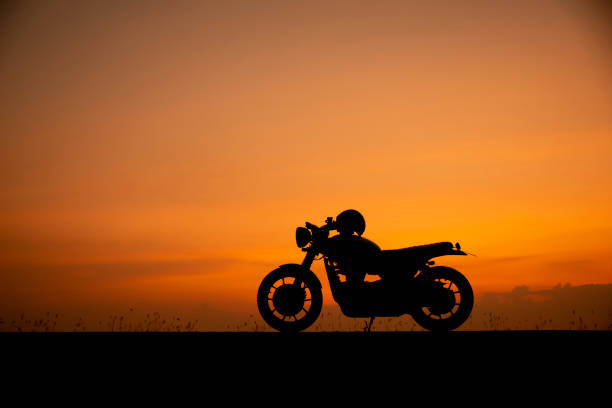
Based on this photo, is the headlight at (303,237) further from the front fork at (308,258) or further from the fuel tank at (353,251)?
the fuel tank at (353,251)

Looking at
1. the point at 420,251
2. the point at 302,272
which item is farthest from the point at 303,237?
the point at 420,251

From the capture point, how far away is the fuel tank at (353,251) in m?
9.77

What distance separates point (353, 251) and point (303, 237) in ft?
3.05

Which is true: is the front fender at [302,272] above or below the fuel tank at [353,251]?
below

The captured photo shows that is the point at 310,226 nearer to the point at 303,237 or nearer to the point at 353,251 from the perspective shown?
the point at 303,237

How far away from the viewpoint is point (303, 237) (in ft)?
33.3

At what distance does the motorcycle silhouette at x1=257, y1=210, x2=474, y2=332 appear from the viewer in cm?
960
